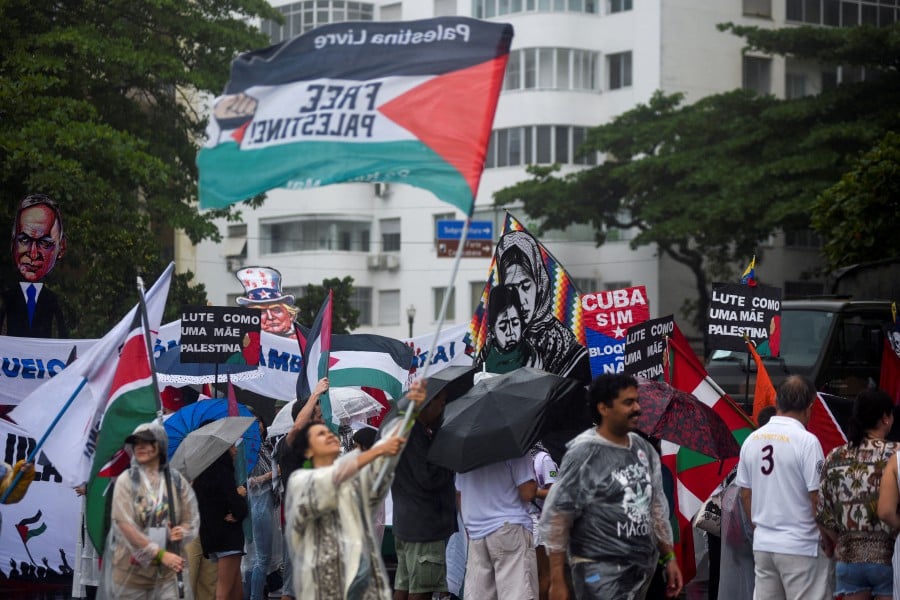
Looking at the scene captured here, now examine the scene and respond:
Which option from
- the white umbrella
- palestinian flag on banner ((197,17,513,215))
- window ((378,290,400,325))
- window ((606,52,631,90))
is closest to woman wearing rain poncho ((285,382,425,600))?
palestinian flag on banner ((197,17,513,215))

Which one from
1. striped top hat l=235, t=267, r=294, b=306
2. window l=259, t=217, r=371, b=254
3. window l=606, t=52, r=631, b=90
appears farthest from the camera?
window l=259, t=217, r=371, b=254

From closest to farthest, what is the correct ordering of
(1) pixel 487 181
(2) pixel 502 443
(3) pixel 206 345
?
(2) pixel 502 443 < (3) pixel 206 345 < (1) pixel 487 181

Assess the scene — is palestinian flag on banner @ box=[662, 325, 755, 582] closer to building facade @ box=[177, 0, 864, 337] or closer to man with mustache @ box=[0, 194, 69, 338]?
man with mustache @ box=[0, 194, 69, 338]

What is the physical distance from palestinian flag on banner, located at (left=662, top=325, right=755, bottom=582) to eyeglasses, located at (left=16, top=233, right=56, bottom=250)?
6.98 metres

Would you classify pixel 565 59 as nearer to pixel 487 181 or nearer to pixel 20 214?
pixel 487 181

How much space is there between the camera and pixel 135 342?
9633 millimetres

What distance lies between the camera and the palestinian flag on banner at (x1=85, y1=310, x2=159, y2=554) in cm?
948

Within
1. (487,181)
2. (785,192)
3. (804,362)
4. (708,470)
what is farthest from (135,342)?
(487,181)

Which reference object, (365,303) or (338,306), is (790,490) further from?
(365,303)

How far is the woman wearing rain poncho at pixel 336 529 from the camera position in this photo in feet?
22.4

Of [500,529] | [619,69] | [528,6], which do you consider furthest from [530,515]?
[528,6]

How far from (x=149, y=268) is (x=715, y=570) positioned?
51.1ft

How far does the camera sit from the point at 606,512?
25.0ft

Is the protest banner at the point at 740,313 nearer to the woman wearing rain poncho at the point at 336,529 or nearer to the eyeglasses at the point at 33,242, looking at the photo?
the woman wearing rain poncho at the point at 336,529
